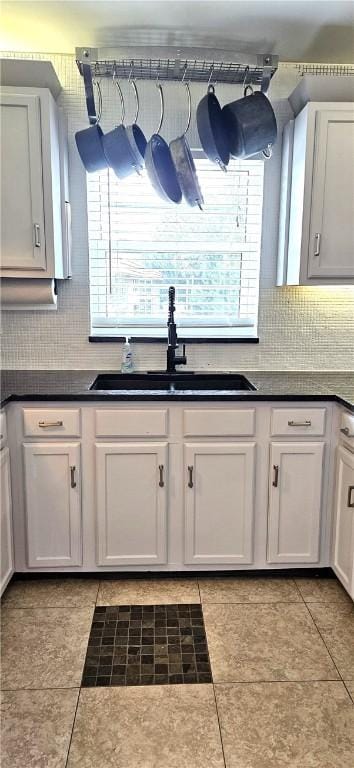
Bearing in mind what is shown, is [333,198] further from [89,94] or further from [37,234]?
[37,234]

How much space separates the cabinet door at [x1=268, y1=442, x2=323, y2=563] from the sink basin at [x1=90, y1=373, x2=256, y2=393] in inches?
20.3

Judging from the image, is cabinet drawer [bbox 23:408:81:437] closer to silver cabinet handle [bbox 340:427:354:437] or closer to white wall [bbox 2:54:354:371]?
white wall [bbox 2:54:354:371]

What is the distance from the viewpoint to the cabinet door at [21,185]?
2.25 meters

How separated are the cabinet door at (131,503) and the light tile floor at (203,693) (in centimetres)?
16

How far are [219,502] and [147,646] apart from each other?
66 cm

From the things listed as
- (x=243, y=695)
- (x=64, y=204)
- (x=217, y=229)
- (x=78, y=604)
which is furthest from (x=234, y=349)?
(x=243, y=695)

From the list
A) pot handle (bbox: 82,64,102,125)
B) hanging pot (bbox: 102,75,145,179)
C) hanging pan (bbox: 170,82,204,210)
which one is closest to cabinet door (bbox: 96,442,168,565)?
hanging pan (bbox: 170,82,204,210)

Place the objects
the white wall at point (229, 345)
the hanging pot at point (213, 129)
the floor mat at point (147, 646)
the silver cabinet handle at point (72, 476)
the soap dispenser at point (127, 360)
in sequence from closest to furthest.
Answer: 1. the floor mat at point (147, 646)
2. the hanging pot at point (213, 129)
3. the silver cabinet handle at point (72, 476)
4. the white wall at point (229, 345)
5. the soap dispenser at point (127, 360)

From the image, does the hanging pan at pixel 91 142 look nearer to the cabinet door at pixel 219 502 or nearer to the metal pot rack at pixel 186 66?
A: the metal pot rack at pixel 186 66

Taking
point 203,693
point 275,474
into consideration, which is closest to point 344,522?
point 275,474

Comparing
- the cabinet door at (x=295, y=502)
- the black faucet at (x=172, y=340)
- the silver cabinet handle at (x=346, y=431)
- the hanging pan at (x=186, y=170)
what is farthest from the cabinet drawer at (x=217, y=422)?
the hanging pan at (x=186, y=170)

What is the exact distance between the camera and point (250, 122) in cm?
209

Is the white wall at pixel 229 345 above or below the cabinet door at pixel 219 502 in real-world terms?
above

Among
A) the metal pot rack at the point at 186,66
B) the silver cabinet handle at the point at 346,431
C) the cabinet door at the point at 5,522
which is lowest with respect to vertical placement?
the cabinet door at the point at 5,522
